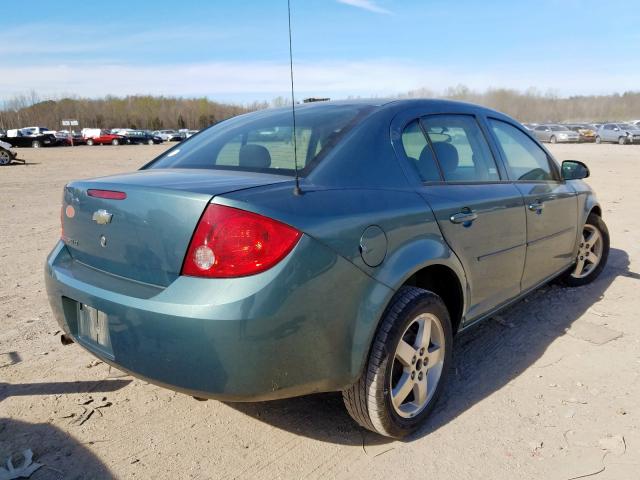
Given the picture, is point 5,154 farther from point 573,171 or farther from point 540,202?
point 540,202

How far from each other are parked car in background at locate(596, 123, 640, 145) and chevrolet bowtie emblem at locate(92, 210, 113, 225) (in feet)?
140

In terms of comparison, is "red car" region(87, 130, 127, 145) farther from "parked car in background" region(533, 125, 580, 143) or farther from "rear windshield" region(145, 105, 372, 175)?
"rear windshield" region(145, 105, 372, 175)

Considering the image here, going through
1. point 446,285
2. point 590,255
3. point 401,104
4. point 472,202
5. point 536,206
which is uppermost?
point 401,104

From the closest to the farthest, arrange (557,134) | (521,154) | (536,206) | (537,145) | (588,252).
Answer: (536,206) → (521,154) → (537,145) → (588,252) → (557,134)

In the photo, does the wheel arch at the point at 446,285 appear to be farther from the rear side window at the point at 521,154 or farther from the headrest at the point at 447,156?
the rear side window at the point at 521,154

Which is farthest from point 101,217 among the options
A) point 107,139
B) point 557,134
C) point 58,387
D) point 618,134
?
point 107,139

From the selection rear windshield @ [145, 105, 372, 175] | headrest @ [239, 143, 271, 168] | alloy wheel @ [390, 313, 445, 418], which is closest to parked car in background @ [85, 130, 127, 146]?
rear windshield @ [145, 105, 372, 175]

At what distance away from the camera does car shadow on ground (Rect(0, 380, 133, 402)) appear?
285 centimetres

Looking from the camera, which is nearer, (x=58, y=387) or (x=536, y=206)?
(x=58, y=387)

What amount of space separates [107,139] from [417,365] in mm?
58073

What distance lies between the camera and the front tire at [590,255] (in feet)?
15.2

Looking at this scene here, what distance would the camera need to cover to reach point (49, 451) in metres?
2.35

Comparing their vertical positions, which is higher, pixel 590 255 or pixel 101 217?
pixel 101 217

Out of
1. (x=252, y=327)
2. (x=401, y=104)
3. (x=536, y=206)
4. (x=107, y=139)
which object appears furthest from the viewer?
(x=107, y=139)
